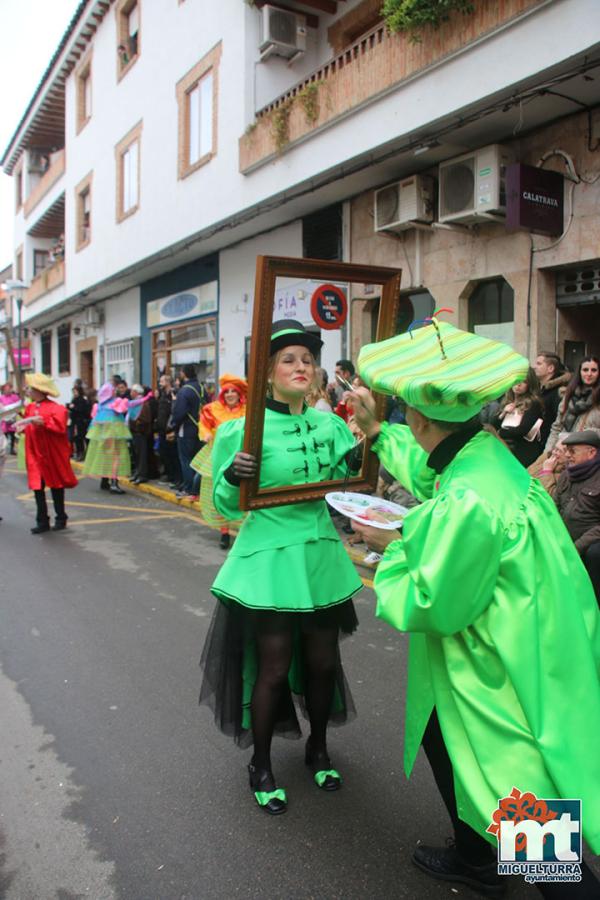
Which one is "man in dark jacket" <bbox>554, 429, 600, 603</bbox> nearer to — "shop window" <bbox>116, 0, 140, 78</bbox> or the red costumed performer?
the red costumed performer

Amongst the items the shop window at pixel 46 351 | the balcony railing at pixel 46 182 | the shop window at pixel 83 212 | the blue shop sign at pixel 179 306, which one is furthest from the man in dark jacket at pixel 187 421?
the shop window at pixel 46 351

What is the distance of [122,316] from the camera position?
69.2ft

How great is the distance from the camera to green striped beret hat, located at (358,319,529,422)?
5.91ft

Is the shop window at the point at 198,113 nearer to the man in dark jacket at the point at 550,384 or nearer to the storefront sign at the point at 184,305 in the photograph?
the storefront sign at the point at 184,305

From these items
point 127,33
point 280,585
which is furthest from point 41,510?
point 127,33

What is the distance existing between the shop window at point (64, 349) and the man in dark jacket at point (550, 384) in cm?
2324

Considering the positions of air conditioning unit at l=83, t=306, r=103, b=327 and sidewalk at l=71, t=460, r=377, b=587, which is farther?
air conditioning unit at l=83, t=306, r=103, b=327

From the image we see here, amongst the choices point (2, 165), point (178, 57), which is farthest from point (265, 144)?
point (2, 165)

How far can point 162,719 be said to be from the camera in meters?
3.56

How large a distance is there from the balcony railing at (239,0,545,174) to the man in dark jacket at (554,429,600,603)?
4594 mm

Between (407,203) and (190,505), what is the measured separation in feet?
17.4

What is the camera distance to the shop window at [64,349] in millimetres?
27278

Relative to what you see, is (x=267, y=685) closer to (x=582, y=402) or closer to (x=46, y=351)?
(x=582, y=402)

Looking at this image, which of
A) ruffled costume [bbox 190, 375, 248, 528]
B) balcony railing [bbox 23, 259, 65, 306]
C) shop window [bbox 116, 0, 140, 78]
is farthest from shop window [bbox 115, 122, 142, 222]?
ruffled costume [bbox 190, 375, 248, 528]
